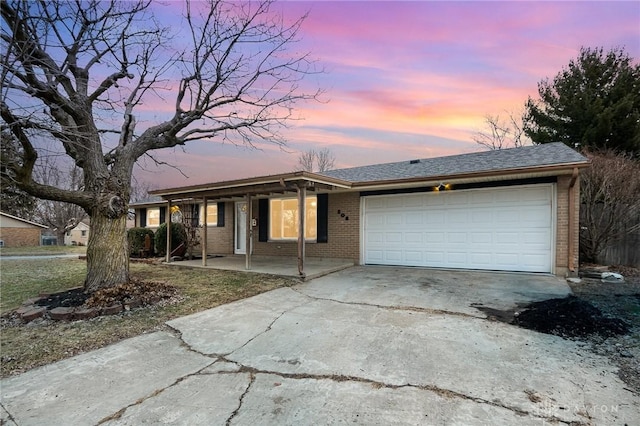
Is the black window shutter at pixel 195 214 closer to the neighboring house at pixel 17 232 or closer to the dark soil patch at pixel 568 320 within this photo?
the dark soil patch at pixel 568 320

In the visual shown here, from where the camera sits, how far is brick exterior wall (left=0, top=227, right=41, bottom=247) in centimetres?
2456

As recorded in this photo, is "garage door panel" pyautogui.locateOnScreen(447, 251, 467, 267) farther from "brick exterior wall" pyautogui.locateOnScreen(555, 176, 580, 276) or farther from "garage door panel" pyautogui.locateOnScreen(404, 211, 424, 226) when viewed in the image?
"brick exterior wall" pyautogui.locateOnScreen(555, 176, 580, 276)

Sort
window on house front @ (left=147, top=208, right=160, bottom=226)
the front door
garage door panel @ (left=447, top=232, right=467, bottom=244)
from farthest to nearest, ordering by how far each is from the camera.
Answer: window on house front @ (left=147, top=208, right=160, bottom=226) < the front door < garage door panel @ (left=447, top=232, right=467, bottom=244)

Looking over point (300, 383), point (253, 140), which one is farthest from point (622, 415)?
point (253, 140)

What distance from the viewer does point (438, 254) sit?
349 inches

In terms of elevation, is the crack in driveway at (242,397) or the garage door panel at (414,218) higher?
the garage door panel at (414,218)

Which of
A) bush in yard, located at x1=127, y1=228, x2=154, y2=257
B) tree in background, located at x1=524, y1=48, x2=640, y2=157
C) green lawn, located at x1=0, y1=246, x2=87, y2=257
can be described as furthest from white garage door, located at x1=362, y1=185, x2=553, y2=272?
green lawn, located at x1=0, y1=246, x2=87, y2=257

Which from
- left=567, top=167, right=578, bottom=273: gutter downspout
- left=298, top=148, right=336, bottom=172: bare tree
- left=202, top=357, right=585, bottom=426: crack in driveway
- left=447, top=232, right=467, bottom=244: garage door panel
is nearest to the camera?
left=202, top=357, right=585, bottom=426: crack in driveway

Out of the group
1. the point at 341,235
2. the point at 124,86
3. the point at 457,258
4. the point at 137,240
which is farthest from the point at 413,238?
the point at 137,240

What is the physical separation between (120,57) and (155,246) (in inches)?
314

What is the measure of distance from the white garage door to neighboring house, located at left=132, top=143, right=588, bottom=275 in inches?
0.9

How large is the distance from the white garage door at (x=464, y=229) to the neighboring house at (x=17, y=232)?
2898 centimetres

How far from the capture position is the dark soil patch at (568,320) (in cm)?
404

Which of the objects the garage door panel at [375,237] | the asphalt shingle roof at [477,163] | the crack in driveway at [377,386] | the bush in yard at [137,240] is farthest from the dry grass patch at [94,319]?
the asphalt shingle roof at [477,163]
